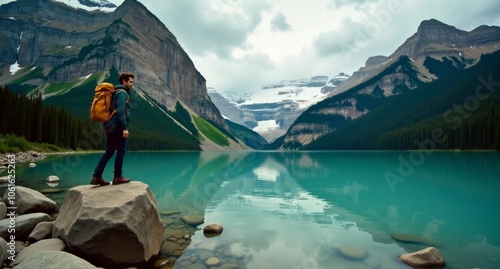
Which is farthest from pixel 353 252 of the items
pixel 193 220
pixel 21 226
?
pixel 21 226

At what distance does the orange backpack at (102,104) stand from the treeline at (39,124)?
71.9 meters

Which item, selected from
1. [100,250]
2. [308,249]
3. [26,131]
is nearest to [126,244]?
[100,250]

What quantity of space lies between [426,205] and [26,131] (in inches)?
3345

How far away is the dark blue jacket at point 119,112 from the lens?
409 inches

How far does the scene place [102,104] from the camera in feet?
34.5

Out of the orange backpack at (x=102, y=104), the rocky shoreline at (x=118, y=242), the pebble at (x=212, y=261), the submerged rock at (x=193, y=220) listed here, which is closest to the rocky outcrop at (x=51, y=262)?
the rocky shoreline at (x=118, y=242)

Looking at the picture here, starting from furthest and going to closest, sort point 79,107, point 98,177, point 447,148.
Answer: point 79,107 → point 447,148 → point 98,177

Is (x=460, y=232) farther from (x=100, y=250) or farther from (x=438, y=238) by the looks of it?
(x=100, y=250)

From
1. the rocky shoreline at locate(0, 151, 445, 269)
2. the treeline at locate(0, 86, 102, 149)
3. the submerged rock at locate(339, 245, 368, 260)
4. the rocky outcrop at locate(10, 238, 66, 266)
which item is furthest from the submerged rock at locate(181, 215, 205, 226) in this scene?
the treeline at locate(0, 86, 102, 149)

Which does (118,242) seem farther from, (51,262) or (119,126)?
(119,126)

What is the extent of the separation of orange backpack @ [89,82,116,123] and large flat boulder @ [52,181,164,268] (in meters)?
2.62

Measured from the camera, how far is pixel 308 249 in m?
12.2

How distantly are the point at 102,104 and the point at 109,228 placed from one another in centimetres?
447

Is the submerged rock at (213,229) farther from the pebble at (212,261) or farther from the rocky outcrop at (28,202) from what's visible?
the rocky outcrop at (28,202)
